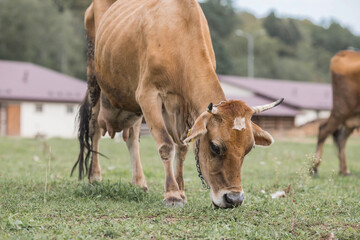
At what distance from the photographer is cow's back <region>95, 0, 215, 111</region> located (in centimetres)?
553

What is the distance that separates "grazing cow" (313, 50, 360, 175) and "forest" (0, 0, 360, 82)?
31.1 meters

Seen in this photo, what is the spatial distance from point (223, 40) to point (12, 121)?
2157 inches

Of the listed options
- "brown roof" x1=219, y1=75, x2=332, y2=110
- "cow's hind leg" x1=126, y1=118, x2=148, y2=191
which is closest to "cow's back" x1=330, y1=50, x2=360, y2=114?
"cow's hind leg" x1=126, y1=118, x2=148, y2=191

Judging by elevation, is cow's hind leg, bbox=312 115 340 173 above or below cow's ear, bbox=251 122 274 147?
below

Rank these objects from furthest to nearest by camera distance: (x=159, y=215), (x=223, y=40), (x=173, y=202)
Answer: (x=223, y=40) → (x=173, y=202) → (x=159, y=215)

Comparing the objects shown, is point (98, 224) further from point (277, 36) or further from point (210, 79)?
point (277, 36)

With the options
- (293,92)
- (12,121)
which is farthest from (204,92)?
(293,92)

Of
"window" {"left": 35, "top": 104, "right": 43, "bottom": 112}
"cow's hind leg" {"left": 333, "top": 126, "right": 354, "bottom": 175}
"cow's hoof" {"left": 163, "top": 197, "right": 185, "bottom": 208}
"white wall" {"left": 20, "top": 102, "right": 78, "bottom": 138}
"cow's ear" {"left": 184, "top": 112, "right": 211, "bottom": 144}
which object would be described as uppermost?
"cow's ear" {"left": 184, "top": 112, "right": 211, "bottom": 144}

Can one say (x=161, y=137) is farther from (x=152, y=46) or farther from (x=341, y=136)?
(x=341, y=136)

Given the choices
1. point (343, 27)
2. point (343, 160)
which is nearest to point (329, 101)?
point (343, 160)

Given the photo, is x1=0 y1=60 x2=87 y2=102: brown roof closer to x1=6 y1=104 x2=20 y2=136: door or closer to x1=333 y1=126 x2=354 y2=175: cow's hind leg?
x1=6 y1=104 x2=20 y2=136: door

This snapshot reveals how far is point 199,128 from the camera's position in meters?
4.64

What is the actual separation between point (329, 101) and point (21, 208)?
46.2 m

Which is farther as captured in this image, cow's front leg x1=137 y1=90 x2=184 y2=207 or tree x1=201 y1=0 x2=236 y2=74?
tree x1=201 y1=0 x2=236 y2=74
